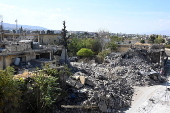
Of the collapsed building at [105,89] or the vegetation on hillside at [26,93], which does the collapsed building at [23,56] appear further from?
the vegetation on hillside at [26,93]

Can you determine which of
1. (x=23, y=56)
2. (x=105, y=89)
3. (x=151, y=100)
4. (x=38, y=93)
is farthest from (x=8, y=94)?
(x=151, y=100)

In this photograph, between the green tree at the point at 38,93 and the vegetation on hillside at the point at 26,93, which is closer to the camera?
the vegetation on hillside at the point at 26,93

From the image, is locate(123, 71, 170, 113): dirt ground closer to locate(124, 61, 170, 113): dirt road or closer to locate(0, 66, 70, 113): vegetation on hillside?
locate(124, 61, 170, 113): dirt road

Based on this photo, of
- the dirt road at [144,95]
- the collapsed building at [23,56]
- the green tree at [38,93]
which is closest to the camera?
the green tree at [38,93]

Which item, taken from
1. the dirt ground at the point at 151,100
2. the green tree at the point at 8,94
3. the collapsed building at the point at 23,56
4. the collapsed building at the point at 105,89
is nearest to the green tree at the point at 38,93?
the green tree at the point at 8,94

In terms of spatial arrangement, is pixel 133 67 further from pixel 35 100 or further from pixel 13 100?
pixel 13 100

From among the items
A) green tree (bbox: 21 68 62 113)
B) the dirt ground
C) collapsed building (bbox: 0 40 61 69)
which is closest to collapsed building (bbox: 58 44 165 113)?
the dirt ground

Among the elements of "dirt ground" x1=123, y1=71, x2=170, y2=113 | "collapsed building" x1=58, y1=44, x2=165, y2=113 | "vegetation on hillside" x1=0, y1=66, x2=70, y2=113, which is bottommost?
"dirt ground" x1=123, y1=71, x2=170, y2=113

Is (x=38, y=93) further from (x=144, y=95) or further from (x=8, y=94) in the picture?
(x=144, y=95)

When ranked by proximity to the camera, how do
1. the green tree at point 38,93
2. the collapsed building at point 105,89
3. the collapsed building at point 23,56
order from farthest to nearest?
1. the collapsed building at point 23,56
2. the collapsed building at point 105,89
3. the green tree at point 38,93

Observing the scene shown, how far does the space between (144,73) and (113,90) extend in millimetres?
8383

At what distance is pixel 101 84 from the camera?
17703mm

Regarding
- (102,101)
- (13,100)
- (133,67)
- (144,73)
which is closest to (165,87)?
(144,73)

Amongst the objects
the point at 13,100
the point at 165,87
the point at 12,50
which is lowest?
the point at 165,87
